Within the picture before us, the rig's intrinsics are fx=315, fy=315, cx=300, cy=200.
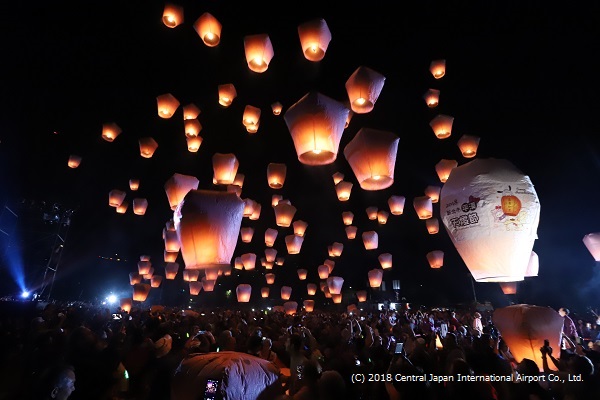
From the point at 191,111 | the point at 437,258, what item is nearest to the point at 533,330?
the point at 191,111

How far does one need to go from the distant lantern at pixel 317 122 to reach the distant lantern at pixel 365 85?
4.33 feet

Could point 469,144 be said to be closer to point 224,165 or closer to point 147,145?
point 224,165

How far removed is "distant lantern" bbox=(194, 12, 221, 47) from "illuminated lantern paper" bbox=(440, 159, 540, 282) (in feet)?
19.2

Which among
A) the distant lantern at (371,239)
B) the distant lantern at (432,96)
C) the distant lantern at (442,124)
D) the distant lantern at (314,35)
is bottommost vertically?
the distant lantern at (371,239)

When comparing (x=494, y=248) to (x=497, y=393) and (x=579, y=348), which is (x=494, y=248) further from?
(x=579, y=348)

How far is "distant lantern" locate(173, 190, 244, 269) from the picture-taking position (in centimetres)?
461

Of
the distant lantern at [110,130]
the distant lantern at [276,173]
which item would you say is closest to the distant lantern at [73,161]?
the distant lantern at [110,130]

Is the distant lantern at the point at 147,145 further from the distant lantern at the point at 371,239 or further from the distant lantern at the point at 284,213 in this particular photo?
the distant lantern at the point at 371,239

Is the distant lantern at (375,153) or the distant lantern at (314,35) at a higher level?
the distant lantern at (314,35)

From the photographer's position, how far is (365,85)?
18.9 ft

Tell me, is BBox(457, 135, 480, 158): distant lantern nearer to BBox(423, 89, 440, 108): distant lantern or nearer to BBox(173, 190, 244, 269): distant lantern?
BBox(423, 89, 440, 108): distant lantern

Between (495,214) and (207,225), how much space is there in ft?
12.4

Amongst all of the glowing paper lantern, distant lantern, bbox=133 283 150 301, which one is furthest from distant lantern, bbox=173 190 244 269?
distant lantern, bbox=133 283 150 301

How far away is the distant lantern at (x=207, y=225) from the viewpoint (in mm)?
4613
